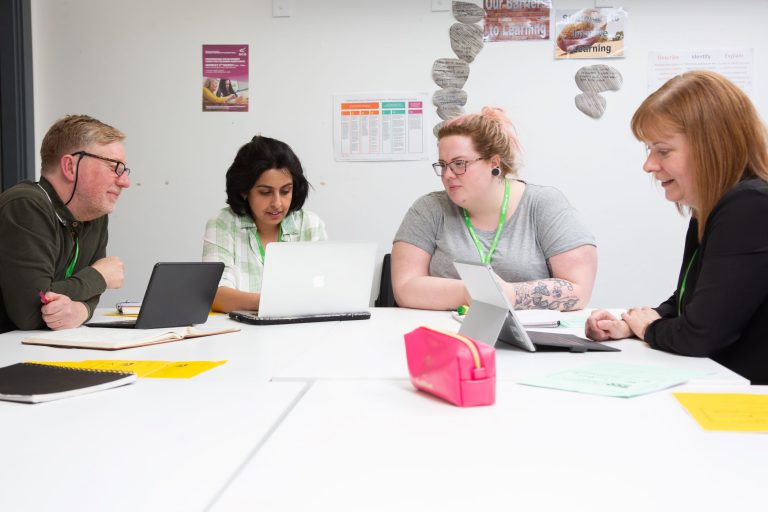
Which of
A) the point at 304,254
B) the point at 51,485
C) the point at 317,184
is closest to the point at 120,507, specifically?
the point at 51,485

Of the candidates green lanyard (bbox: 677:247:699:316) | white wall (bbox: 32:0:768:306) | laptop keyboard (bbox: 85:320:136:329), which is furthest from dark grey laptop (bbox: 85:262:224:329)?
white wall (bbox: 32:0:768:306)

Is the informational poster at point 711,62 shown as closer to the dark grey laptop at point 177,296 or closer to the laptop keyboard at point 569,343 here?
the laptop keyboard at point 569,343

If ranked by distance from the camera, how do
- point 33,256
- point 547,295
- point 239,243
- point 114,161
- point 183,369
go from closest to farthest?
point 183,369
point 33,256
point 114,161
point 547,295
point 239,243

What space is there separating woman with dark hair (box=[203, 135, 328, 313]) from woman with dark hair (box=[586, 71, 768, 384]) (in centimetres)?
139

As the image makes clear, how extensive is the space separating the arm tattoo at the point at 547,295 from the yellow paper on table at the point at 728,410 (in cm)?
107

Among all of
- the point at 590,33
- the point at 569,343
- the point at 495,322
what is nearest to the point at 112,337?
the point at 495,322

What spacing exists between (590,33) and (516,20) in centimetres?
35

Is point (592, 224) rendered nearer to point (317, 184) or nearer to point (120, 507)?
point (317, 184)

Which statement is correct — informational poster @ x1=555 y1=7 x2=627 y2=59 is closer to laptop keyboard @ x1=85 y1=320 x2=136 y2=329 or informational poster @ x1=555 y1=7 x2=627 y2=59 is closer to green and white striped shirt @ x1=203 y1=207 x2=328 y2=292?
green and white striped shirt @ x1=203 y1=207 x2=328 y2=292

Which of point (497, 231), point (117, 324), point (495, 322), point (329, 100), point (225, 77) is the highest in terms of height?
point (225, 77)

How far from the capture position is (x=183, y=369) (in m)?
1.29

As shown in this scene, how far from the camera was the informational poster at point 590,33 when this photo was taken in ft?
10.5

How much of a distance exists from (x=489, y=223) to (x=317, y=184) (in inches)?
43.9

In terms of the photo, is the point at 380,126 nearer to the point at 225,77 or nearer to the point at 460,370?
the point at 225,77
